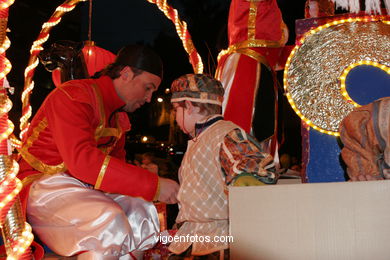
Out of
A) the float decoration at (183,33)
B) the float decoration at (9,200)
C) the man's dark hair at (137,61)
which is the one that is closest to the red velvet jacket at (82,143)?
the man's dark hair at (137,61)

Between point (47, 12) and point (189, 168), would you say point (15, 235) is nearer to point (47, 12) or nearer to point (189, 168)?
point (189, 168)

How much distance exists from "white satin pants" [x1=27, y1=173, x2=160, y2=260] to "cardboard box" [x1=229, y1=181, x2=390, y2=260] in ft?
2.92

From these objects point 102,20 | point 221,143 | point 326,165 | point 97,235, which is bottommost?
point 97,235

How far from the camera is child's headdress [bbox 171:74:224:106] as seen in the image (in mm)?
2604

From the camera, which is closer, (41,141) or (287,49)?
(41,141)

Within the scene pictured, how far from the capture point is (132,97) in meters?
3.21

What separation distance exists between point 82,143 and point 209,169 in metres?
0.80

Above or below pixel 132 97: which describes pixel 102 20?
above

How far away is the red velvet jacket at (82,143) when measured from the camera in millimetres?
2723

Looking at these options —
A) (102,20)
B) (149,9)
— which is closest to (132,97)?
(102,20)

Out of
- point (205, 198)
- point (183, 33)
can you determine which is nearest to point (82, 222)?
point (205, 198)

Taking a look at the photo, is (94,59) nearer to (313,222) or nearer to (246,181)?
(246,181)

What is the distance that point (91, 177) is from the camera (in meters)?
2.72

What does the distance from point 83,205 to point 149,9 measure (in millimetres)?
19139
